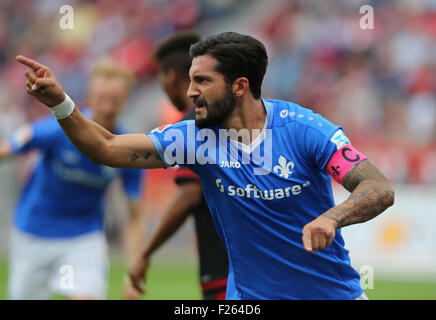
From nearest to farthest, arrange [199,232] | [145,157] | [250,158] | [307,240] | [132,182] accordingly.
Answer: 1. [307,240]
2. [250,158]
3. [145,157]
4. [199,232]
5. [132,182]

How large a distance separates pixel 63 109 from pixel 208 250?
2011mm

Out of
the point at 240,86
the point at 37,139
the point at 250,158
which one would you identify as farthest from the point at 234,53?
the point at 37,139

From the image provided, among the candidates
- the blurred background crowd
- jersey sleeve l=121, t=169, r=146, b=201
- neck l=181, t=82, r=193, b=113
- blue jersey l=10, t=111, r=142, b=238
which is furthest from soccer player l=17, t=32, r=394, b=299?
the blurred background crowd

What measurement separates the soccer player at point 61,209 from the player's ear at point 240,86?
10.1 feet

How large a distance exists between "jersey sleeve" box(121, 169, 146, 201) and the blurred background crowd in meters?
6.05

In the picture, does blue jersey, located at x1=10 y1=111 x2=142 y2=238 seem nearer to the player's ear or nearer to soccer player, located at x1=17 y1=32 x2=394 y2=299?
soccer player, located at x1=17 y1=32 x2=394 y2=299

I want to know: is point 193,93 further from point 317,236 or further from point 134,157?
point 317,236

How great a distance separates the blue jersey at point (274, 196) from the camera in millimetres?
4301

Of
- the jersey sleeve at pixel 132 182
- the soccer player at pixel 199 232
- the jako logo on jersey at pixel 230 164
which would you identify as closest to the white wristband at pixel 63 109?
the jako logo on jersey at pixel 230 164

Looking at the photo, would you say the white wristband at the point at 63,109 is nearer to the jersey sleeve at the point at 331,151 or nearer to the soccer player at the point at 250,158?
the soccer player at the point at 250,158

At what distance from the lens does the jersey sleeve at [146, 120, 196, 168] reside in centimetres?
450

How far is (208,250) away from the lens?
5.79 metres
